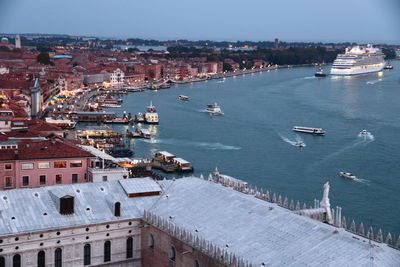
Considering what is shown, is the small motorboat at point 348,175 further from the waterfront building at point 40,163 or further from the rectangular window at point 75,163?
the rectangular window at point 75,163

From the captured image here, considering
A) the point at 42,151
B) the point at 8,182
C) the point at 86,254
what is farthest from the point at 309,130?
the point at 86,254

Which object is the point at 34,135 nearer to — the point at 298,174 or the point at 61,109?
the point at 298,174

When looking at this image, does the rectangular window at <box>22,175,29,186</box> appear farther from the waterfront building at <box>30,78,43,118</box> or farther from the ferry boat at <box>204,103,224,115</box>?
the ferry boat at <box>204,103,224,115</box>

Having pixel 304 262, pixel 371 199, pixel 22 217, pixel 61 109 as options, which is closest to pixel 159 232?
pixel 22 217

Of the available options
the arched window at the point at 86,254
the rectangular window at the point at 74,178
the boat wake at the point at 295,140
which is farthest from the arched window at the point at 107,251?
the boat wake at the point at 295,140

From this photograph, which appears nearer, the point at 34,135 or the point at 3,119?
the point at 34,135

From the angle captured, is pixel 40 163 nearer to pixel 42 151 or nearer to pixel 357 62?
pixel 42 151

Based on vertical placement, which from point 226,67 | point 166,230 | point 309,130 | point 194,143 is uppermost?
point 166,230
